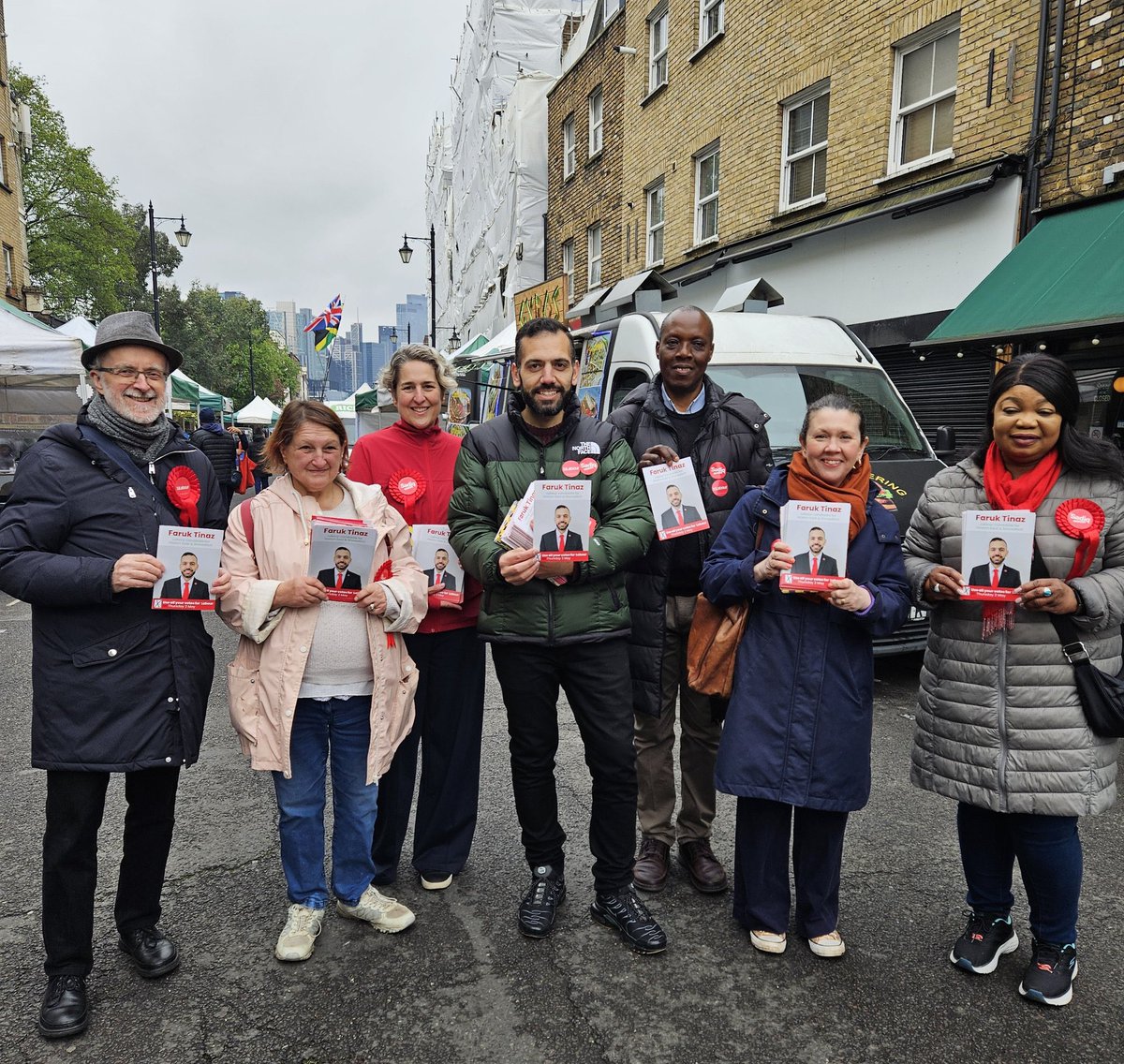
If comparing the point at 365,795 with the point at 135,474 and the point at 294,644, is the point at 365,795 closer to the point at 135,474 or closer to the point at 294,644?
the point at 294,644

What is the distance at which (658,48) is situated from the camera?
54.1 ft

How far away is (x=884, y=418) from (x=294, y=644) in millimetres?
4997

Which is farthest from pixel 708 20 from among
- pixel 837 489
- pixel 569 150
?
pixel 837 489

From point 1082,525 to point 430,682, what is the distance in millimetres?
2297

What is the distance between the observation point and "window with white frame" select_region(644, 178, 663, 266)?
16719mm

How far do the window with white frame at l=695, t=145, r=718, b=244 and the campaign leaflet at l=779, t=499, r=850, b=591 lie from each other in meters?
13.0

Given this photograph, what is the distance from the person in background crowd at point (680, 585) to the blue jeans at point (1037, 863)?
0.98 meters

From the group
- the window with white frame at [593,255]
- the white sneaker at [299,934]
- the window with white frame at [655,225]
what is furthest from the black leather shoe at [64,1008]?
the window with white frame at [593,255]

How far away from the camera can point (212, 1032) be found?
2.51 m

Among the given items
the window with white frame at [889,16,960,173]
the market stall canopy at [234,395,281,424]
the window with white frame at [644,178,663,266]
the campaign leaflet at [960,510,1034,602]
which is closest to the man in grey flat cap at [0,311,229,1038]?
the campaign leaflet at [960,510,1034,602]

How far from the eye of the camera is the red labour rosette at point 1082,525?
2.57 m

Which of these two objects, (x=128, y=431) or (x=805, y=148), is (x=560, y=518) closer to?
(x=128, y=431)

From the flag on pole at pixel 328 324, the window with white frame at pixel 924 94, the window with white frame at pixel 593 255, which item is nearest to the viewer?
the window with white frame at pixel 924 94

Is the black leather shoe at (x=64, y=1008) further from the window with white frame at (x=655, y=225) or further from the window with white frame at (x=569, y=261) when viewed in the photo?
the window with white frame at (x=569, y=261)
